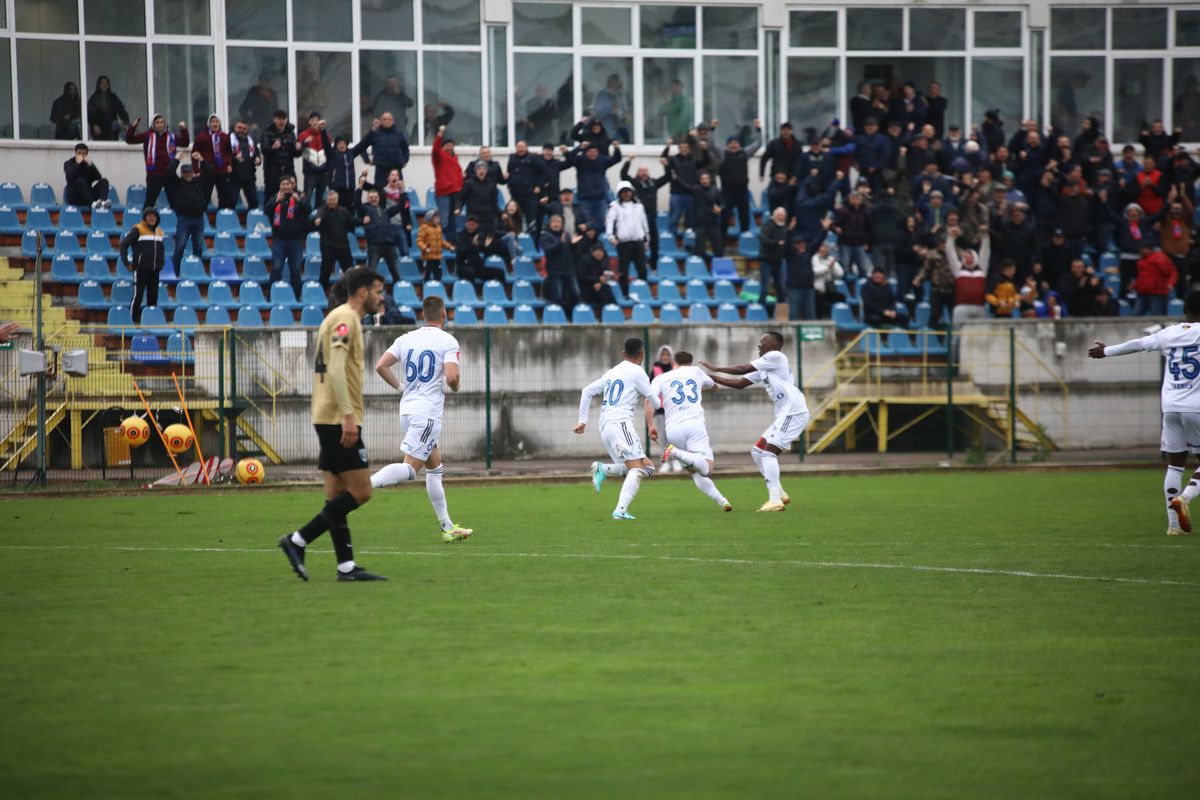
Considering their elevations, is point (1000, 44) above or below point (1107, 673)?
above

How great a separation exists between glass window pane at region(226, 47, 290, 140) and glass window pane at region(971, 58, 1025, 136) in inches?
648

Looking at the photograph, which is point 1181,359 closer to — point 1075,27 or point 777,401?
point 777,401

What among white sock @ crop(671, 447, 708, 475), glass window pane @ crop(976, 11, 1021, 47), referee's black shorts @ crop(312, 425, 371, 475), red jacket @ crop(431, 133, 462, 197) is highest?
glass window pane @ crop(976, 11, 1021, 47)

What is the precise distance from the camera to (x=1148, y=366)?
2777 cm

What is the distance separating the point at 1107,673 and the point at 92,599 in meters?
6.49

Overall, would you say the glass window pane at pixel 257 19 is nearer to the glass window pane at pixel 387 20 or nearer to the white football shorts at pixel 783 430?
the glass window pane at pixel 387 20

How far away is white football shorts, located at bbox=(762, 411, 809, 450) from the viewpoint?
17.8 meters

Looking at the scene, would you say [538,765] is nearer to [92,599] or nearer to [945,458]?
[92,599]

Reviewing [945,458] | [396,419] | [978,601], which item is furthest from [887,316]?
[978,601]

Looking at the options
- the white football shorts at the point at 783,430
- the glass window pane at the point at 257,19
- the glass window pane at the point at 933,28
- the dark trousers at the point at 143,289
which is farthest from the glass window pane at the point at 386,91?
the white football shorts at the point at 783,430

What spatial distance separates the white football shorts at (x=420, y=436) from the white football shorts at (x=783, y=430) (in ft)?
18.0

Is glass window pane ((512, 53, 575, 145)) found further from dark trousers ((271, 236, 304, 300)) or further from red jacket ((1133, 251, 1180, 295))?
red jacket ((1133, 251, 1180, 295))

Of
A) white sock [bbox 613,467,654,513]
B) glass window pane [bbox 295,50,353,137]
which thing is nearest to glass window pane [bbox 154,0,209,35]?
glass window pane [bbox 295,50,353,137]

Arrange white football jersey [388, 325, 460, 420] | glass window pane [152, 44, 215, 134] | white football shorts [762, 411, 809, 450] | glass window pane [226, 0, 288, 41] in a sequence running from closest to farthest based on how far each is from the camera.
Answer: white football jersey [388, 325, 460, 420]
white football shorts [762, 411, 809, 450]
glass window pane [152, 44, 215, 134]
glass window pane [226, 0, 288, 41]
